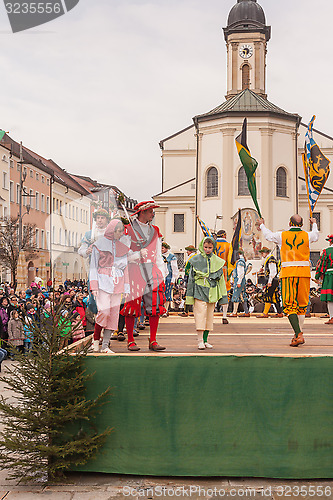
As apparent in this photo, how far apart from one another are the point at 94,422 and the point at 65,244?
1936 millimetres

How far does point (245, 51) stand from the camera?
62.9 metres

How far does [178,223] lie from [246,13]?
78.6ft

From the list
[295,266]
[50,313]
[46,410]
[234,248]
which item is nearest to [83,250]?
[50,313]

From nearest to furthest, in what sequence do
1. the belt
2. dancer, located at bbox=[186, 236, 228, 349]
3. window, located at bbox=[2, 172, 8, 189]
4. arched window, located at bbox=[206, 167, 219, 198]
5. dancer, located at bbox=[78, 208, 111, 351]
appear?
1. dancer, located at bbox=[78, 208, 111, 351]
2. dancer, located at bbox=[186, 236, 228, 349]
3. the belt
4. window, located at bbox=[2, 172, 8, 189]
5. arched window, located at bbox=[206, 167, 219, 198]

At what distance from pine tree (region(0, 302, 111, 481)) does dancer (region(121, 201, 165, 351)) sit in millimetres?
1599

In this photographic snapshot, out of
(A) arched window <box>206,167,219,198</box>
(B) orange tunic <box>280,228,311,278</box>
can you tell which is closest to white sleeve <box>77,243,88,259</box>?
(B) orange tunic <box>280,228,311,278</box>

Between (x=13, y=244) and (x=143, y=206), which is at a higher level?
(x=13, y=244)

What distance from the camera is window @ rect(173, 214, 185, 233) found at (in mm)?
57178

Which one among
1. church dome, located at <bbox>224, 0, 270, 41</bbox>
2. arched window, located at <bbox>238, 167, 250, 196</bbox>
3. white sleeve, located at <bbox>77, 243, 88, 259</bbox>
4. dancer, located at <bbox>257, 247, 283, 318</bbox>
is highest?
church dome, located at <bbox>224, 0, 270, 41</bbox>

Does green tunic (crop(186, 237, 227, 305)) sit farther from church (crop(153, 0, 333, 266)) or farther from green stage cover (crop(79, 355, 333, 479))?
church (crop(153, 0, 333, 266))

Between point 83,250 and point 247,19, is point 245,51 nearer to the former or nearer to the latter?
point 247,19

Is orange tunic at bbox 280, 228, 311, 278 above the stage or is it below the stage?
above

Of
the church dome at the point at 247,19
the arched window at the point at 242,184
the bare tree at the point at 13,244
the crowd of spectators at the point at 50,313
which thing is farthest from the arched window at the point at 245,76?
the crowd of spectators at the point at 50,313

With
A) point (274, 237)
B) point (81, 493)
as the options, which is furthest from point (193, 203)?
point (81, 493)
